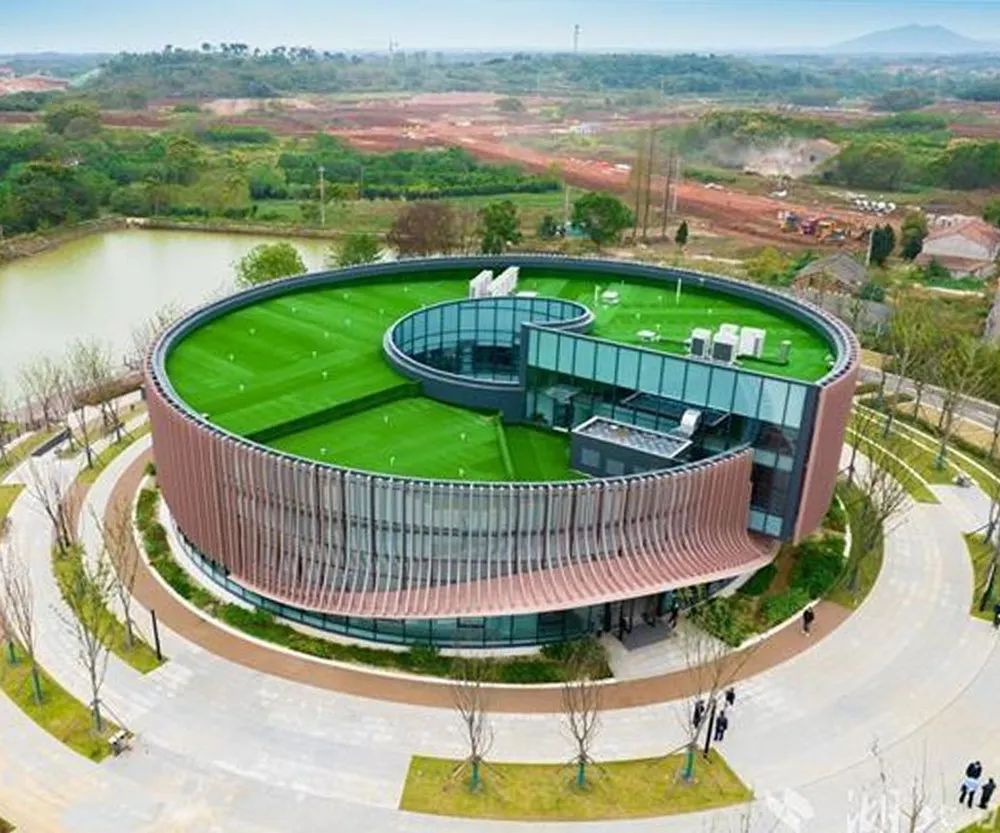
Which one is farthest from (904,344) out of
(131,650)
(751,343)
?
(131,650)

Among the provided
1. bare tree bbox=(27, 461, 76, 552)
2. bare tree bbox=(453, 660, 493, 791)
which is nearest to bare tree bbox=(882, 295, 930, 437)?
bare tree bbox=(453, 660, 493, 791)

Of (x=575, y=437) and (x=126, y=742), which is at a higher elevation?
(x=575, y=437)

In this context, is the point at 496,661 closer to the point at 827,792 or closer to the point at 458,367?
the point at 827,792

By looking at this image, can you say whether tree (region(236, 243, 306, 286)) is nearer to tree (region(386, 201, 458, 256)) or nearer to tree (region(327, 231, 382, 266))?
tree (region(327, 231, 382, 266))

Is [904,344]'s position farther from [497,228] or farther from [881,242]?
[497,228]

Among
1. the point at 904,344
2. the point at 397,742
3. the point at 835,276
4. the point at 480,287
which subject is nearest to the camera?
the point at 397,742

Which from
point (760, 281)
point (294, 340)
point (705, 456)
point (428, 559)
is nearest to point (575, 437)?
point (705, 456)

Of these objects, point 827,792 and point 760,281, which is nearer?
point 827,792
